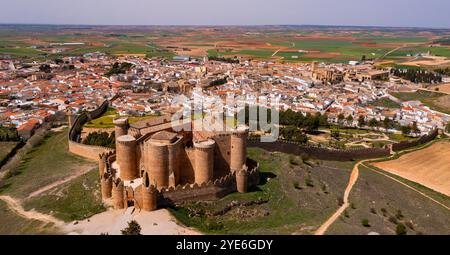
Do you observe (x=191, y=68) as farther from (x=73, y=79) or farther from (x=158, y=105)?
(x=158, y=105)

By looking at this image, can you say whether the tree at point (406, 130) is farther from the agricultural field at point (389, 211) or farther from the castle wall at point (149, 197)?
the castle wall at point (149, 197)

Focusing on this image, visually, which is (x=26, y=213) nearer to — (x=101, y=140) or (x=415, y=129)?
(x=101, y=140)

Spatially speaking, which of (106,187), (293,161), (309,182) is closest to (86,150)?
(106,187)

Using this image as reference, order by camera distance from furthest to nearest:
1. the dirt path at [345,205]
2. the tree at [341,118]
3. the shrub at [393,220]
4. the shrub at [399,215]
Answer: the tree at [341,118] < the shrub at [399,215] < the shrub at [393,220] < the dirt path at [345,205]

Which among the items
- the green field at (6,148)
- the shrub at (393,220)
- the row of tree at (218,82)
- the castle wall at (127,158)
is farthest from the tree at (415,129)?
the row of tree at (218,82)

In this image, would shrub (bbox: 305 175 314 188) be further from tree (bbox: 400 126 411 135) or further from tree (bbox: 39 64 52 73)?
tree (bbox: 39 64 52 73)
